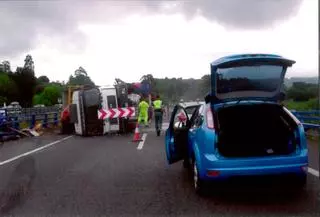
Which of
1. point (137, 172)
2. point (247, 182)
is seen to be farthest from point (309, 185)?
point (137, 172)

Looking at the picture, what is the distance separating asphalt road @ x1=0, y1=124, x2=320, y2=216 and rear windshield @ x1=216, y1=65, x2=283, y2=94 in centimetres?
155

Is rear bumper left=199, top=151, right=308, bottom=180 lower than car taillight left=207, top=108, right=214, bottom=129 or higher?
lower

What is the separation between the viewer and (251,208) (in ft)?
18.4

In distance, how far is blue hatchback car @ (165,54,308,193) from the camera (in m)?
5.82

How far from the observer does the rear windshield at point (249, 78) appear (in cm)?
628

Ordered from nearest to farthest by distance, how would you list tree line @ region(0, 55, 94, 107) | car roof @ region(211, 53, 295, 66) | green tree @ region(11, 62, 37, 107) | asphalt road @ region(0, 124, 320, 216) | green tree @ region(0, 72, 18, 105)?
asphalt road @ region(0, 124, 320, 216), car roof @ region(211, 53, 295, 66), green tree @ region(0, 72, 18, 105), tree line @ region(0, 55, 94, 107), green tree @ region(11, 62, 37, 107)

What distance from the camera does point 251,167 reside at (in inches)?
227

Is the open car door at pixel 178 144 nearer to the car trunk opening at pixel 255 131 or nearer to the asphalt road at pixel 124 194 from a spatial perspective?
the asphalt road at pixel 124 194

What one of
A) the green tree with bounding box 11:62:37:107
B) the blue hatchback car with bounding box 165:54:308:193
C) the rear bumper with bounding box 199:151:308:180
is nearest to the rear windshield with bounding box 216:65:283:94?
the blue hatchback car with bounding box 165:54:308:193

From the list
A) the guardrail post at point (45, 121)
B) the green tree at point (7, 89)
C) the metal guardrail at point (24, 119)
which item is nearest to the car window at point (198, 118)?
the metal guardrail at point (24, 119)

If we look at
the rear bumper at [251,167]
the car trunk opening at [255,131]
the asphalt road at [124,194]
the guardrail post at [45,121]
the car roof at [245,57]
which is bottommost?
the guardrail post at [45,121]

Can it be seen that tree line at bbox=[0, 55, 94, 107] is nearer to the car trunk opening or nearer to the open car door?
the open car door

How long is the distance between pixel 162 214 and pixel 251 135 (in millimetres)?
1841

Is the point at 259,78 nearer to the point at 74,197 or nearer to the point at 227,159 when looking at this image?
the point at 227,159
